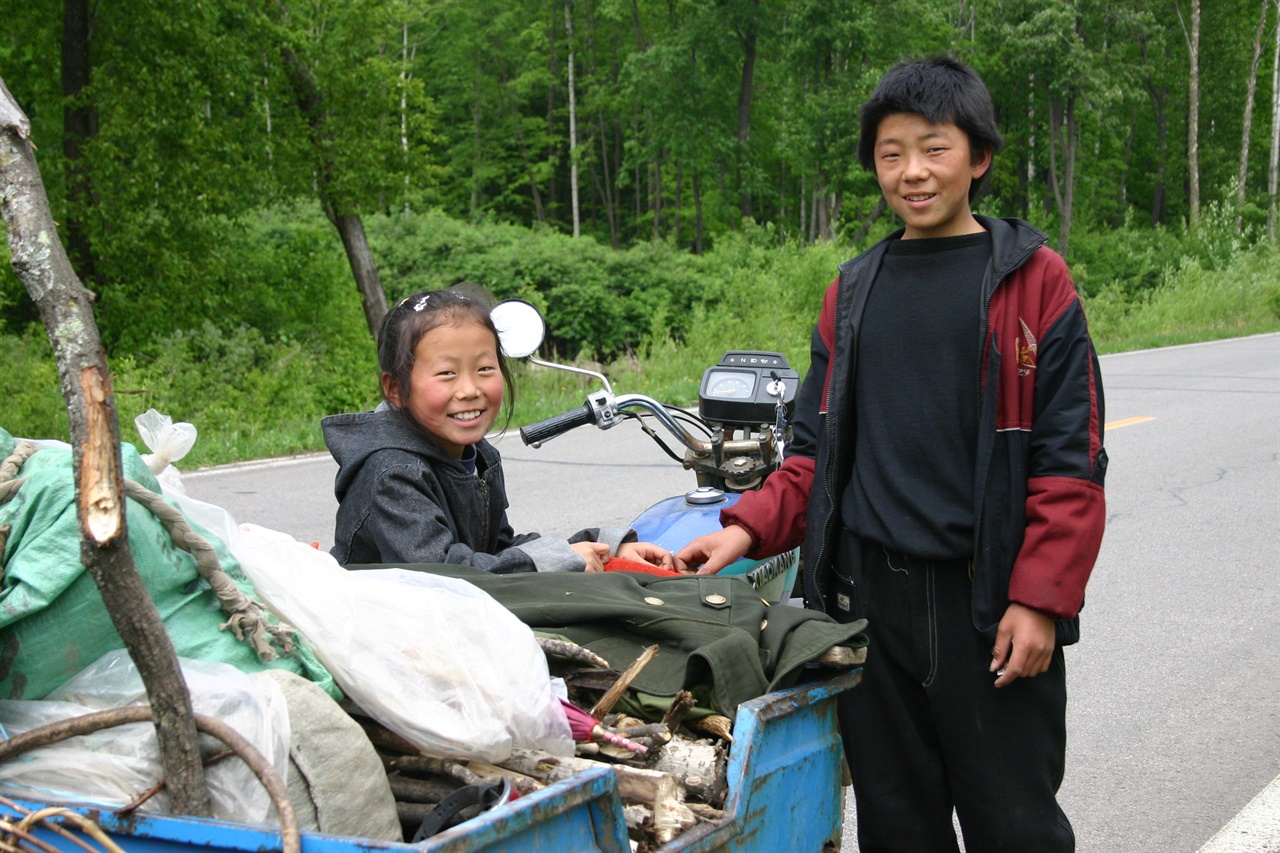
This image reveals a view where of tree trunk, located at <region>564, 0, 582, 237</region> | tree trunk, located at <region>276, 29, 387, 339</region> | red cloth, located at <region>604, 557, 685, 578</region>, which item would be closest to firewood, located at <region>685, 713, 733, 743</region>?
red cloth, located at <region>604, 557, 685, 578</region>

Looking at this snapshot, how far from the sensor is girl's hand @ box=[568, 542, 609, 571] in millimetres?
2754

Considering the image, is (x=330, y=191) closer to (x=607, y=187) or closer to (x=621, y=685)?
(x=621, y=685)

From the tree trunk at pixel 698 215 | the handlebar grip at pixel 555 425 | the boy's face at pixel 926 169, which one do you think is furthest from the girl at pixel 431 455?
the tree trunk at pixel 698 215

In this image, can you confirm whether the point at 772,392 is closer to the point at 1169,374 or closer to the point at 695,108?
the point at 1169,374

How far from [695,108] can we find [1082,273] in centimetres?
1309

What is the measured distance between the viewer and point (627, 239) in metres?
51.2

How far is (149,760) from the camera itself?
1.61 metres

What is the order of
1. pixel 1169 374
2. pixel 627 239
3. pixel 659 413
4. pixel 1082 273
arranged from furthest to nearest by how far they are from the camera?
pixel 627 239
pixel 1082 273
pixel 1169 374
pixel 659 413

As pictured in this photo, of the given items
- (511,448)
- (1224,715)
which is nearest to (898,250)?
(1224,715)

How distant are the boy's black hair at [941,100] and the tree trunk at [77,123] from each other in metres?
13.5

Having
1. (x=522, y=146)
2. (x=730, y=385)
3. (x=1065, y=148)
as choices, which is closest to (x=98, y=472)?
(x=730, y=385)

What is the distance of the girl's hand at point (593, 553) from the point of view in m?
2.75

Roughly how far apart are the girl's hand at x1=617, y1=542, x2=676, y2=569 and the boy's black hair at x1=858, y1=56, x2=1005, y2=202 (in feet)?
3.44

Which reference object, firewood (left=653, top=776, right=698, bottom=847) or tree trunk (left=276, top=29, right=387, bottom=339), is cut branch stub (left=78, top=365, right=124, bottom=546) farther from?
tree trunk (left=276, top=29, right=387, bottom=339)
